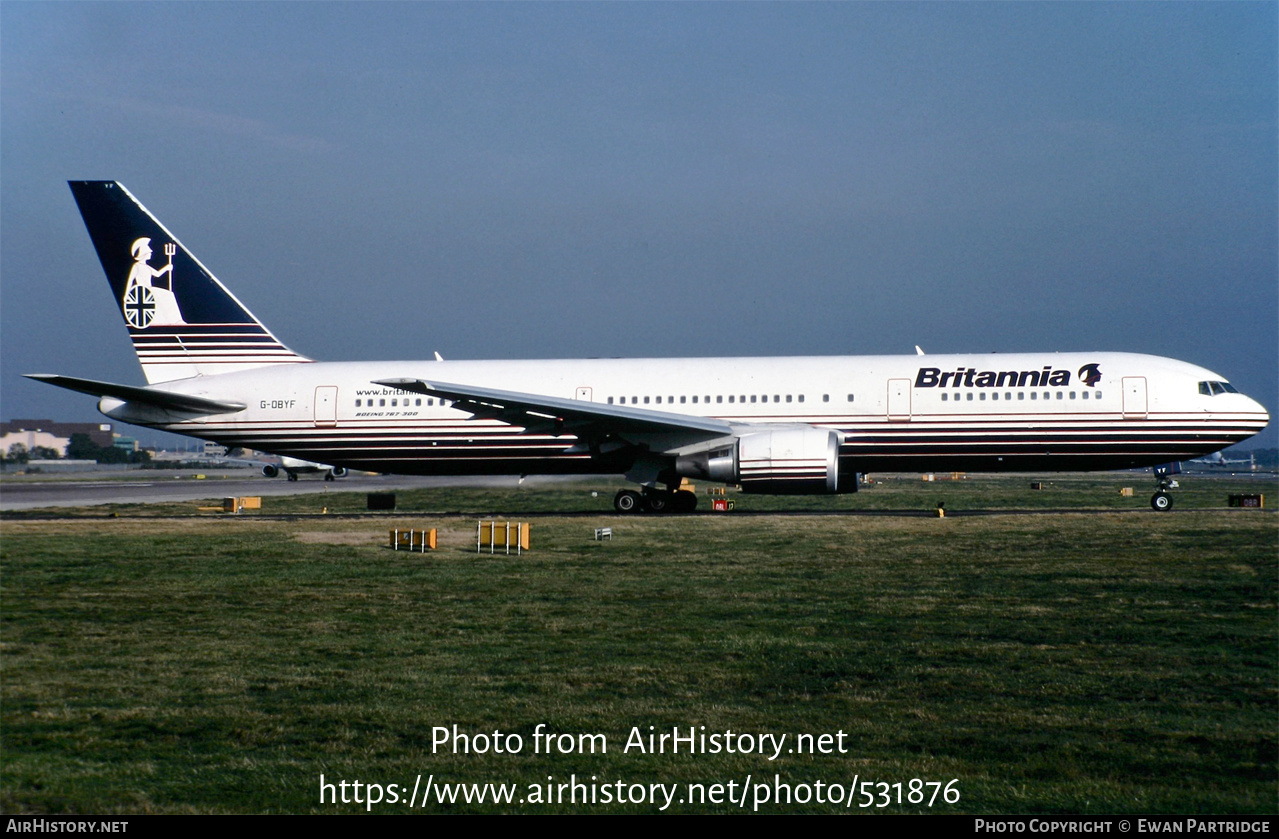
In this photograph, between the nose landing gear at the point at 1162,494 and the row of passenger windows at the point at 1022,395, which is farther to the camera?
the nose landing gear at the point at 1162,494

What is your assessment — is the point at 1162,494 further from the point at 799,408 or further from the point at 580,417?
the point at 580,417

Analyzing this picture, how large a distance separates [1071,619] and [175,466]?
120 metres

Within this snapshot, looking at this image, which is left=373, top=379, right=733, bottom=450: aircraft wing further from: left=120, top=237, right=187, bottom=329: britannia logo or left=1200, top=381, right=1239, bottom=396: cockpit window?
left=1200, top=381, right=1239, bottom=396: cockpit window

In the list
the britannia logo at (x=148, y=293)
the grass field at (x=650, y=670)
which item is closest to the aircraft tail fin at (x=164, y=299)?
the britannia logo at (x=148, y=293)

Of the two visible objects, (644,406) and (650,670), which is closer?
(650,670)

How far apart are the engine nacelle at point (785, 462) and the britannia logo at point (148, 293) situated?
55.3ft

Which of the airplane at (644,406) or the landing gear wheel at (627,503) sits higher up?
the airplane at (644,406)

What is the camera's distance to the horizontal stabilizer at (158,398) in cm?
2750

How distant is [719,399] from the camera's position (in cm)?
2822

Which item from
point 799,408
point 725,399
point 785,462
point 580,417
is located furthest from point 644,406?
point 785,462

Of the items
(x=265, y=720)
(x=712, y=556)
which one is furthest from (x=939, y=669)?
(x=712, y=556)

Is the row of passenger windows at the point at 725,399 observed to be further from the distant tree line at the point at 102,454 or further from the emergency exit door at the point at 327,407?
the distant tree line at the point at 102,454

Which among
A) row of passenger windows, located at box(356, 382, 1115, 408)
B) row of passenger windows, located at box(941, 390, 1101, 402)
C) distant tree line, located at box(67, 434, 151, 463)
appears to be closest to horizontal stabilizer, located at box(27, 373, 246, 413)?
row of passenger windows, located at box(356, 382, 1115, 408)

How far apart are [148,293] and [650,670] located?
87.2ft
